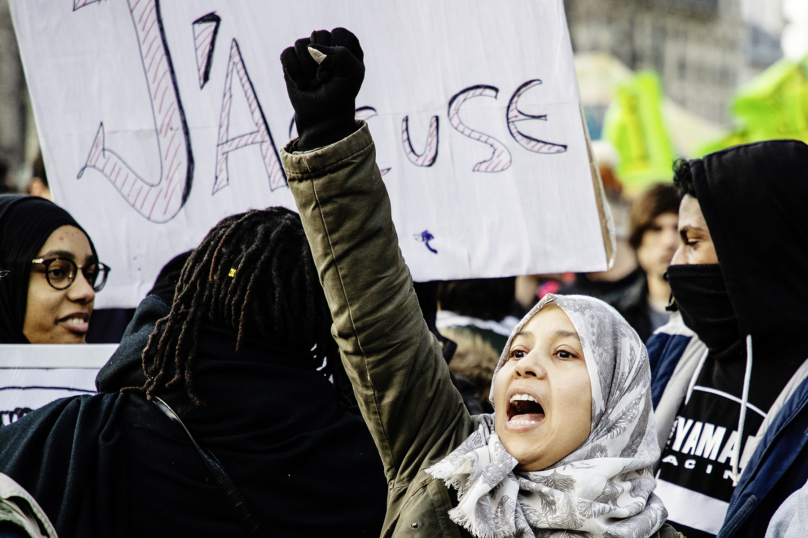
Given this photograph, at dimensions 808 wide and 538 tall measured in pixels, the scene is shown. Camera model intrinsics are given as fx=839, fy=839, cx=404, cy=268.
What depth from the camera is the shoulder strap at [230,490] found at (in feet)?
6.06

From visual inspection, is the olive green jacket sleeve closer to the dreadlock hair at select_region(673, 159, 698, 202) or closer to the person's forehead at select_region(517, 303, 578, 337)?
the person's forehead at select_region(517, 303, 578, 337)

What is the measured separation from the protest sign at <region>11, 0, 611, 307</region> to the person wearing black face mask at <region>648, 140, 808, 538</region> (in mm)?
436

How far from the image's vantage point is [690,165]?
2.90m

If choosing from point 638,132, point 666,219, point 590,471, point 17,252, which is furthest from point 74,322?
point 638,132

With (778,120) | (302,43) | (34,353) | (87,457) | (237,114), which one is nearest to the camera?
(302,43)

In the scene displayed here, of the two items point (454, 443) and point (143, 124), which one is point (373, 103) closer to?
point (143, 124)

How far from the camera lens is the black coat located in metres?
1.80

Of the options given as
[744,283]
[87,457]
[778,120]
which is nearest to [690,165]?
[744,283]

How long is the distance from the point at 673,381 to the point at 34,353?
2.00 m

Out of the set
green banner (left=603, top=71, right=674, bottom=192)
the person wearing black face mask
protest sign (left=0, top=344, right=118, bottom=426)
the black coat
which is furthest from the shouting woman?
green banner (left=603, top=71, right=674, bottom=192)

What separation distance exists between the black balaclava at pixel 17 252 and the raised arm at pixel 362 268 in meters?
1.24

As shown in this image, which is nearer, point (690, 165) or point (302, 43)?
point (302, 43)

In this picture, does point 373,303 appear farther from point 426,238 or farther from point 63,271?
point 63,271

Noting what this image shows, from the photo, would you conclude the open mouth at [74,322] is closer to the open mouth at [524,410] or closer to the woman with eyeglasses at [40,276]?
the woman with eyeglasses at [40,276]
